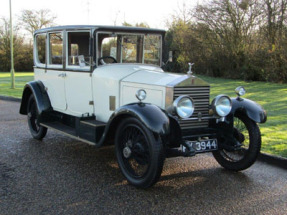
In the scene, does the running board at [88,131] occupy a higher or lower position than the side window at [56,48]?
lower

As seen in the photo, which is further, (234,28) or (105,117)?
(234,28)

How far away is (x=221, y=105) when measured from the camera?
4.57 meters

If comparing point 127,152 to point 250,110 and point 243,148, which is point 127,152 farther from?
point 250,110

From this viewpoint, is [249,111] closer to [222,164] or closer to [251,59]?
[222,164]

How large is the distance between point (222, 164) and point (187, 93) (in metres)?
1.33

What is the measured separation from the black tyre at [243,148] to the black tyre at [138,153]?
1.33 metres

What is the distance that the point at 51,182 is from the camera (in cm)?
431

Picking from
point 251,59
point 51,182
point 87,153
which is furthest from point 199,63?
point 51,182

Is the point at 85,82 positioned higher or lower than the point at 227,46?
lower

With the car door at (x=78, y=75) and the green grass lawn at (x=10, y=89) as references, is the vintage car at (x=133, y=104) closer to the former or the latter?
the car door at (x=78, y=75)

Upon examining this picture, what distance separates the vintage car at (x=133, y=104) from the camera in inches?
162

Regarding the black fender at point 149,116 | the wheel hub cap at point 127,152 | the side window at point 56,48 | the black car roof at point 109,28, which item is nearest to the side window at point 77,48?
the black car roof at point 109,28

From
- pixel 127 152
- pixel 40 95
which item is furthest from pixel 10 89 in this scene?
pixel 127 152

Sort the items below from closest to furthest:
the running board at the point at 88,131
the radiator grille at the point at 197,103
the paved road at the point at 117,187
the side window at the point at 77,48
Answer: the paved road at the point at 117,187 < the radiator grille at the point at 197,103 < the running board at the point at 88,131 < the side window at the point at 77,48
